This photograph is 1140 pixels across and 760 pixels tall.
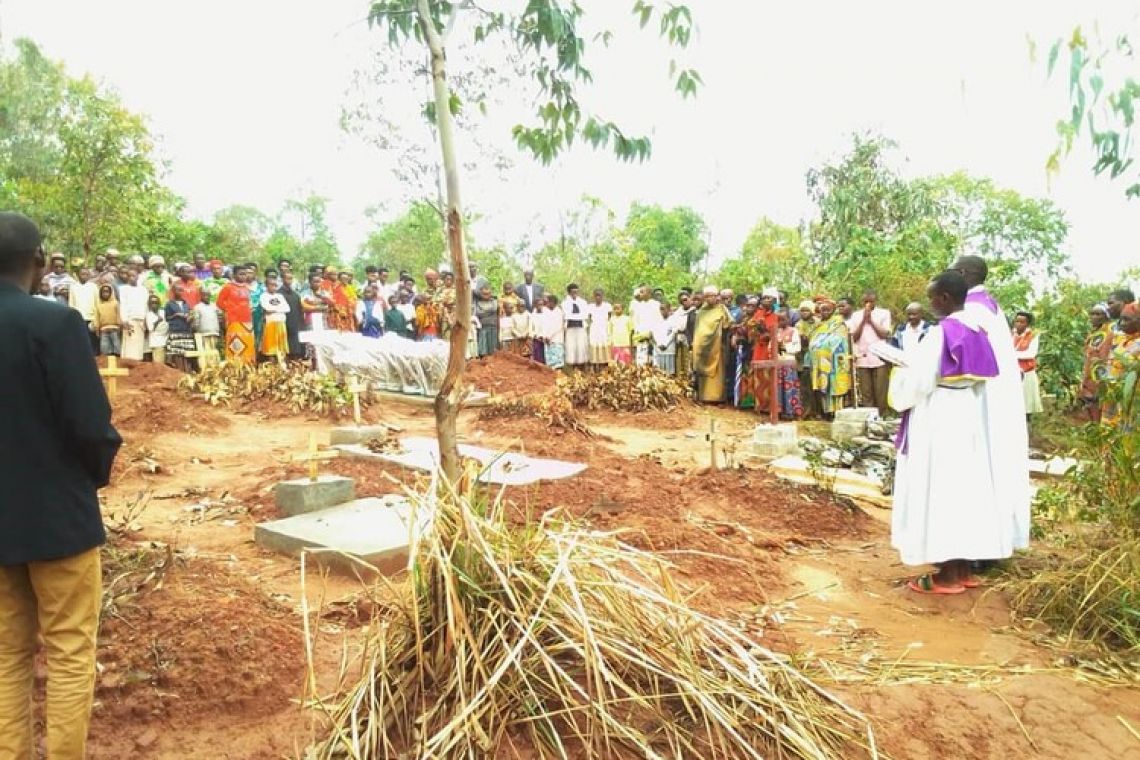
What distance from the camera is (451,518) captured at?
Result: 247 cm

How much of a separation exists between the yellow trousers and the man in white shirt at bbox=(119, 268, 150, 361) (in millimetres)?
10540

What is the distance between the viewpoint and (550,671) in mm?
2258

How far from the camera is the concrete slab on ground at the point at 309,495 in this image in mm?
5504

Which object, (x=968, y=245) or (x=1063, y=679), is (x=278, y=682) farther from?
(x=968, y=245)

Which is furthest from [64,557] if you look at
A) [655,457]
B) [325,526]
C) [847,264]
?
[847,264]

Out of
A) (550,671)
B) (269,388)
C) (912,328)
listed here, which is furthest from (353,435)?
(912,328)

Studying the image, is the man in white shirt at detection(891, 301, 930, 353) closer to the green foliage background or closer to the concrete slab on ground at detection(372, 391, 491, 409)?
the green foliage background

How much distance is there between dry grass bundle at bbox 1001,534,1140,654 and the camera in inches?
144

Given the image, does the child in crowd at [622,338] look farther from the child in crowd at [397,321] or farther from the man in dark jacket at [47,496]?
the man in dark jacket at [47,496]

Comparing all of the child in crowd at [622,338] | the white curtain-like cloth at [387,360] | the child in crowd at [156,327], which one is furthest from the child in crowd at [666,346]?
the child in crowd at [156,327]

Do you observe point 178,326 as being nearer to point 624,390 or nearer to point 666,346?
point 624,390

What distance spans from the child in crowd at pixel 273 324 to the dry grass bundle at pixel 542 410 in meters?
4.34

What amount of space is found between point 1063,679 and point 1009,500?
1409 millimetres

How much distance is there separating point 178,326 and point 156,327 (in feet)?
1.24
